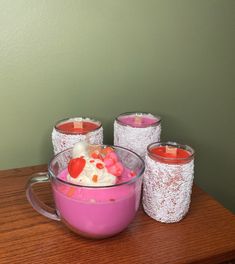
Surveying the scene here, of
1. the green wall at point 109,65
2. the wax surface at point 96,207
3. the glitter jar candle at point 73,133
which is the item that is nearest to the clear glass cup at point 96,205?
the wax surface at point 96,207

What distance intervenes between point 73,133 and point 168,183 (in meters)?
0.26

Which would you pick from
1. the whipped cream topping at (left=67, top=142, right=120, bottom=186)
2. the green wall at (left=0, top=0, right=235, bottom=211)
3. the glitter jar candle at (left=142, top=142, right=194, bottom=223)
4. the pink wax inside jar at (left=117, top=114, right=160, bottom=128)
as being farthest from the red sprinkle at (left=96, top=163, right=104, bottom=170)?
the green wall at (left=0, top=0, right=235, bottom=211)

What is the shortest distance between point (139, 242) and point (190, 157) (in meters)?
0.21

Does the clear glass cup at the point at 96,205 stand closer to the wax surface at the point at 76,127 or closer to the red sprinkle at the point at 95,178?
the red sprinkle at the point at 95,178

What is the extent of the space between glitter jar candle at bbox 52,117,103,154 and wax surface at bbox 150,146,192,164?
16cm

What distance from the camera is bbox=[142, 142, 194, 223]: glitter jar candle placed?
701 millimetres

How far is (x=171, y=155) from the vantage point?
0.74 m

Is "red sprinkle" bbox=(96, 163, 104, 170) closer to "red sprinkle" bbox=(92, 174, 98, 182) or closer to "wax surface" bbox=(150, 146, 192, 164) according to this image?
"red sprinkle" bbox=(92, 174, 98, 182)

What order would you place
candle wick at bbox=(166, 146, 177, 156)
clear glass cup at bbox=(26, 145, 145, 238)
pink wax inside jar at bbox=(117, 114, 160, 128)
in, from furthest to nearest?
pink wax inside jar at bbox=(117, 114, 160, 128)
candle wick at bbox=(166, 146, 177, 156)
clear glass cup at bbox=(26, 145, 145, 238)

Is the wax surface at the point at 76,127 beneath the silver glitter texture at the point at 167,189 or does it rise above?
above

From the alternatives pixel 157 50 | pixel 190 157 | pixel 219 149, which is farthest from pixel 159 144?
pixel 219 149

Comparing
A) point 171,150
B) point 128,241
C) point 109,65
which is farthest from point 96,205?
point 109,65

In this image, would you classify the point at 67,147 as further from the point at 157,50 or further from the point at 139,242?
the point at 157,50

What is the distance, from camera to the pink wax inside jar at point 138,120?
2.86 ft
